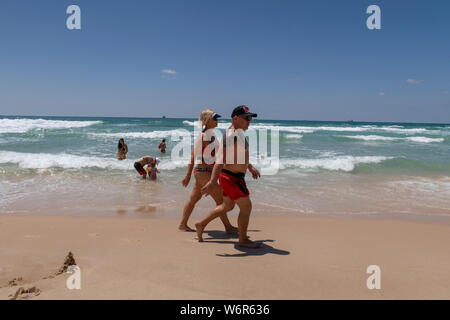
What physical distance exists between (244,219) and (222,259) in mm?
567

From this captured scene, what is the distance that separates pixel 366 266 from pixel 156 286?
221 centimetres

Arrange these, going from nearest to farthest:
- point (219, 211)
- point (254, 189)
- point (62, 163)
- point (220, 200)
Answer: point (219, 211)
point (220, 200)
point (254, 189)
point (62, 163)

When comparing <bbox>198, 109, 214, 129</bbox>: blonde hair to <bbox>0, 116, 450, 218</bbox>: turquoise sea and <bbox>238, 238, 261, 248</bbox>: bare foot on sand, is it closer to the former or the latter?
<bbox>238, 238, 261, 248</bbox>: bare foot on sand

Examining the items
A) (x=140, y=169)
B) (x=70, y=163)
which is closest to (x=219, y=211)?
(x=140, y=169)

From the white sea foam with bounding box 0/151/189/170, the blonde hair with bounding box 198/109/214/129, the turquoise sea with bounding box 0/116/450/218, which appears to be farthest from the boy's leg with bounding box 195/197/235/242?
the white sea foam with bounding box 0/151/189/170

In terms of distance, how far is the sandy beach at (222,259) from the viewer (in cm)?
246

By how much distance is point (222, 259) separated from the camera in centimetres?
315

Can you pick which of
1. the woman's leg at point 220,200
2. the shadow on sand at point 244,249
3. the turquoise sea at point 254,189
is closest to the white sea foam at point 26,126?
the turquoise sea at point 254,189

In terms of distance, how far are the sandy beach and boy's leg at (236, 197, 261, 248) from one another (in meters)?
0.12

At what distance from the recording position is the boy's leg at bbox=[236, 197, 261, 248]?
11.2ft

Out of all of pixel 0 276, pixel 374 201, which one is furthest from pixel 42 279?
pixel 374 201

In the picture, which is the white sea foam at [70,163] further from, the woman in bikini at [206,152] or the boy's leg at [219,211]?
the boy's leg at [219,211]

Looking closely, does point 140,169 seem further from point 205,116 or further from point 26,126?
Result: point 26,126

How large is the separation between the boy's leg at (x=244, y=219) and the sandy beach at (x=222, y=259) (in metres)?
0.12
